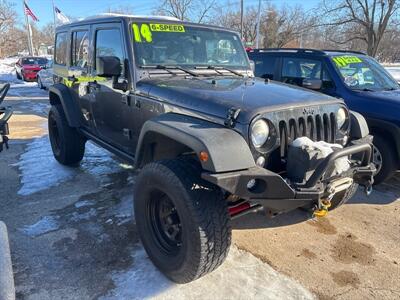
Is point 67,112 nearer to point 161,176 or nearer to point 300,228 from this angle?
point 161,176

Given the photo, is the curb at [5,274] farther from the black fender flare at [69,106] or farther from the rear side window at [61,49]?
the rear side window at [61,49]

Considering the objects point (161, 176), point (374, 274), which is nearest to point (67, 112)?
point (161, 176)

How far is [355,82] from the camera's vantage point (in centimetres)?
537

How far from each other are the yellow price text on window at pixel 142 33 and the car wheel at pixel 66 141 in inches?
84.2

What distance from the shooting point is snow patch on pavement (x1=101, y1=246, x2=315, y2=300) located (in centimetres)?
261

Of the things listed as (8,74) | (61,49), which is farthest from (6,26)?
(61,49)

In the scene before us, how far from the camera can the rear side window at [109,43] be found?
359cm

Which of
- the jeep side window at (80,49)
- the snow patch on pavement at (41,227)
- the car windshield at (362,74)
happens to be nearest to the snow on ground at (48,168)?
the snow patch on pavement at (41,227)

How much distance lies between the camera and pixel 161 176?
2.58 m

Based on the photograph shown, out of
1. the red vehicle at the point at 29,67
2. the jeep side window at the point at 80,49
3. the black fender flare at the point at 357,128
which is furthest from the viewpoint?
the red vehicle at the point at 29,67

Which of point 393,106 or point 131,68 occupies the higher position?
point 131,68

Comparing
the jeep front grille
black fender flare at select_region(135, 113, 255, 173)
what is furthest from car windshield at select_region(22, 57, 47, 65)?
the jeep front grille

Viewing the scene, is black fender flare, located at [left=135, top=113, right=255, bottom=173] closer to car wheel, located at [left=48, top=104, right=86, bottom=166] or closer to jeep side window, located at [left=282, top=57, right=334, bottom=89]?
car wheel, located at [left=48, top=104, right=86, bottom=166]

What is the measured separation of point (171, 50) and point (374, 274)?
2.68 meters
